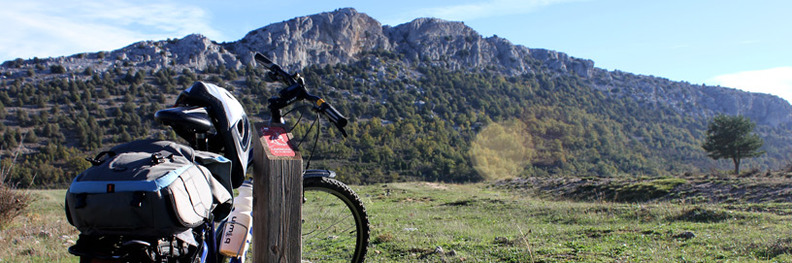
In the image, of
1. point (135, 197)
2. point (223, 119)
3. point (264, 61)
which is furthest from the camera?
point (264, 61)

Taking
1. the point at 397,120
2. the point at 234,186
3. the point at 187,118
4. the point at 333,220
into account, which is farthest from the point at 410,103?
the point at 187,118

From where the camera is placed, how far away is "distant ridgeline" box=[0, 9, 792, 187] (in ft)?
156

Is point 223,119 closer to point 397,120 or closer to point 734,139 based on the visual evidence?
point 734,139

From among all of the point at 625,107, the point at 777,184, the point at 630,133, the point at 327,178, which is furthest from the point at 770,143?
the point at 327,178

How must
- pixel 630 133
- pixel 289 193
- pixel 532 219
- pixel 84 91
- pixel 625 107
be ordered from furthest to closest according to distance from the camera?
pixel 625 107 → pixel 630 133 → pixel 84 91 → pixel 532 219 → pixel 289 193

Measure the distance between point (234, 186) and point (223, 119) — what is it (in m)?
0.40

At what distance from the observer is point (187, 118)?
2.63 m

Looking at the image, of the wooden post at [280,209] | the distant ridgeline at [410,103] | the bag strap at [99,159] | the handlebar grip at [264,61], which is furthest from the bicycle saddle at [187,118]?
the distant ridgeline at [410,103]

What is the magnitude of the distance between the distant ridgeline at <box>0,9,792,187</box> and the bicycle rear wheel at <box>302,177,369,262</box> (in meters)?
36.5

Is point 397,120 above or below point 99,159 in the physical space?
above

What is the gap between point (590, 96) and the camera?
90312mm

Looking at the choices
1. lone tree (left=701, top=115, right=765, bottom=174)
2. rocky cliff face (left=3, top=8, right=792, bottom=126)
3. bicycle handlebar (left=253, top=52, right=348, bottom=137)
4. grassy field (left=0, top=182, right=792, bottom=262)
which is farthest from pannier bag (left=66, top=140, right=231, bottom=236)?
Answer: rocky cliff face (left=3, top=8, right=792, bottom=126)

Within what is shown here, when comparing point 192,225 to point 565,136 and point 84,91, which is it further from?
point 565,136

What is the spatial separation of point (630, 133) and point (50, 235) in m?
84.3
